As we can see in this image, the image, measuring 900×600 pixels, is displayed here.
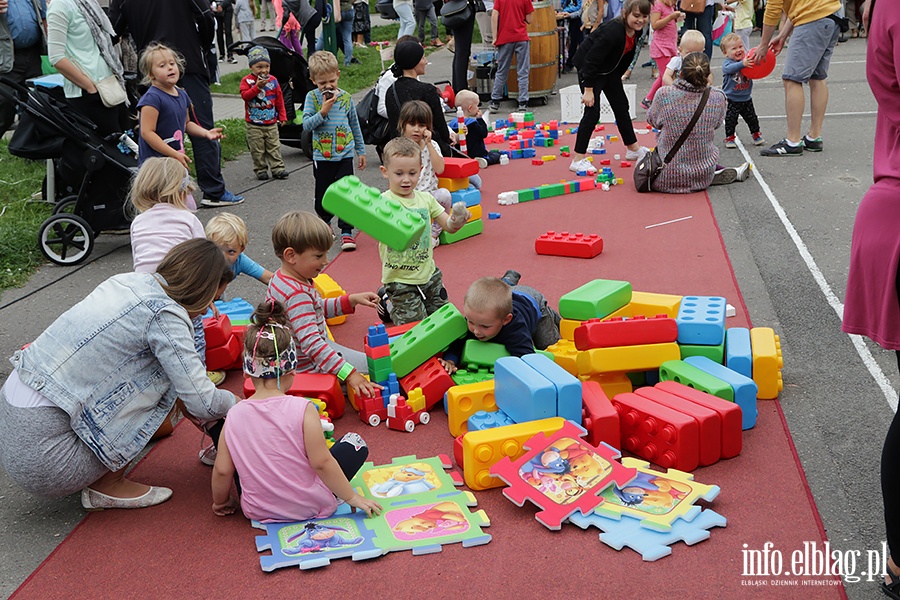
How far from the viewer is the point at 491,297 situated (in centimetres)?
454

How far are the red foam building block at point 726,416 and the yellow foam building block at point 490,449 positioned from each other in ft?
2.12

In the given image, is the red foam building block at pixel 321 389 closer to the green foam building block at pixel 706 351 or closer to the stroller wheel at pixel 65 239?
the green foam building block at pixel 706 351

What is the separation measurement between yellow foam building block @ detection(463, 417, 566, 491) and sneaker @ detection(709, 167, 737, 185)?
5.62m

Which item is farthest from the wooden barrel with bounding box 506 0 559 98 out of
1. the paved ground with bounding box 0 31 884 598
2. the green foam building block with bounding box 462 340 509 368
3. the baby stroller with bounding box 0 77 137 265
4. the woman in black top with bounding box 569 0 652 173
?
the green foam building block with bounding box 462 340 509 368

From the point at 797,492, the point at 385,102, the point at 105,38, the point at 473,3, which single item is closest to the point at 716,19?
the point at 473,3

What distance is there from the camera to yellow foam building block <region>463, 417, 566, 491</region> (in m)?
3.81

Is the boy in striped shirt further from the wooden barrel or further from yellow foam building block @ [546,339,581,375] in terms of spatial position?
the wooden barrel

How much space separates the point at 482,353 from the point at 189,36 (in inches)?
211

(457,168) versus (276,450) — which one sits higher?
(457,168)

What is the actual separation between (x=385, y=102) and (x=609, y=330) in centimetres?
439

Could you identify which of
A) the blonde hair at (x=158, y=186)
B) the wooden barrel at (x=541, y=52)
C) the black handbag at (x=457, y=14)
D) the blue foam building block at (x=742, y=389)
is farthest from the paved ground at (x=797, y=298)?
the black handbag at (x=457, y=14)

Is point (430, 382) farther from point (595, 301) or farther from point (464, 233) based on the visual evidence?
point (464, 233)

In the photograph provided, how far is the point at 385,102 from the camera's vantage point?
26.6 ft

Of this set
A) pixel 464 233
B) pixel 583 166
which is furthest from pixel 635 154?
pixel 464 233
